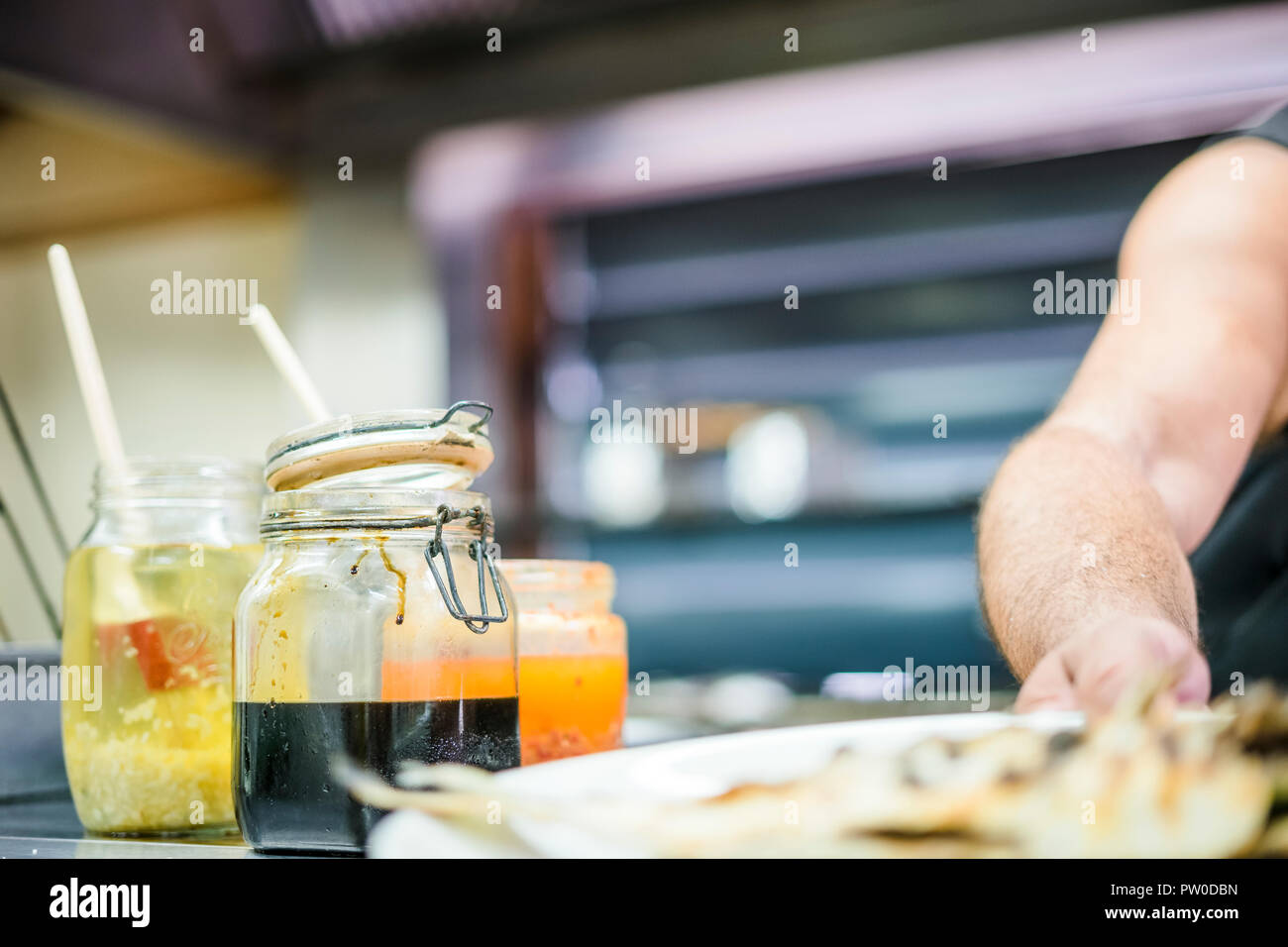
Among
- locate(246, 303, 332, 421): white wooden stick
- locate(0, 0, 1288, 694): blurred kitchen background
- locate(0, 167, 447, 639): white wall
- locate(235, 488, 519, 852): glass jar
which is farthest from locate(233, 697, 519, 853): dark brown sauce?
locate(0, 167, 447, 639): white wall

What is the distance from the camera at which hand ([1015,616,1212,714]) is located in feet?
1.59

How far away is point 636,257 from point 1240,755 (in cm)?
299

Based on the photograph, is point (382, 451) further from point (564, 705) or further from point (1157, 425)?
point (1157, 425)

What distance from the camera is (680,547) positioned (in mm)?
2982

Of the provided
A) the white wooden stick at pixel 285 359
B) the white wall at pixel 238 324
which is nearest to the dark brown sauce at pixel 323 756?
the white wooden stick at pixel 285 359

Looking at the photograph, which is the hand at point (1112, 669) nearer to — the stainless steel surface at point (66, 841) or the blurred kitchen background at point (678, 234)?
the stainless steel surface at point (66, 841)

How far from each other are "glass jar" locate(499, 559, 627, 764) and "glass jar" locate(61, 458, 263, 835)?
0.58 ft

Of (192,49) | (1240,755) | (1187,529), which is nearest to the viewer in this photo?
(1240,755)

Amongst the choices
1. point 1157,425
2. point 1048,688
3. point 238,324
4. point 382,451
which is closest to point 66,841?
point 382,451

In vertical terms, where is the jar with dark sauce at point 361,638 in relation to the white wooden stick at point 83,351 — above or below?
below

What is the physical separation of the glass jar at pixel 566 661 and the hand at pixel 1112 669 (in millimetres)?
282

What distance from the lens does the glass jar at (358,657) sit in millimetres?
517
